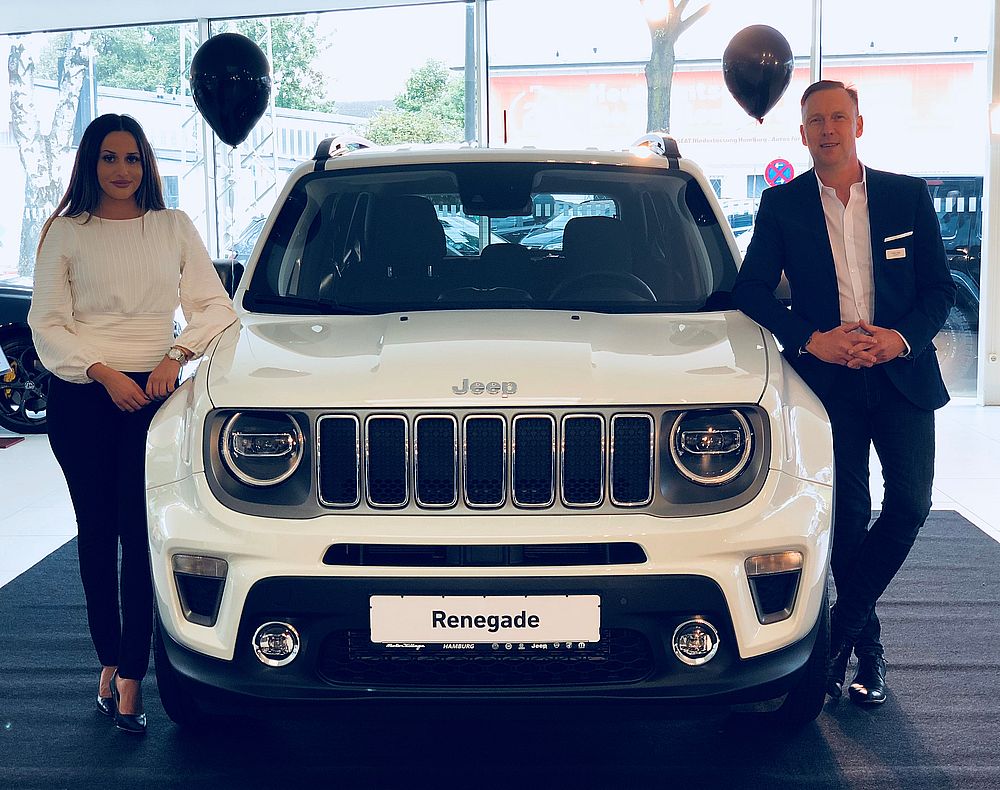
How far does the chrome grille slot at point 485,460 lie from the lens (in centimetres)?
242

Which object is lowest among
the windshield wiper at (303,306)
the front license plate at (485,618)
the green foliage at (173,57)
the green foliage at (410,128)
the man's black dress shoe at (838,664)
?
the man's black dress shoe at (838,664)

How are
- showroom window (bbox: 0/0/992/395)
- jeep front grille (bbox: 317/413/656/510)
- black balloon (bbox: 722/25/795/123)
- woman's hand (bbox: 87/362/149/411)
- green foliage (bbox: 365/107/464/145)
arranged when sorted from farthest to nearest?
green foliage (bbox: 365/107/464/145), showroom window (bbox: 0/0/992/395), black balloon (bbox: 722/25/795/123), woman's hand (bbox: 87/362/149/411), jeep front grille (bbox: 317/413/656/510)

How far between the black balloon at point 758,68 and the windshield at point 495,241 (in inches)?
185

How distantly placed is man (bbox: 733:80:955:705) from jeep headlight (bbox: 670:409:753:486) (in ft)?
1.94

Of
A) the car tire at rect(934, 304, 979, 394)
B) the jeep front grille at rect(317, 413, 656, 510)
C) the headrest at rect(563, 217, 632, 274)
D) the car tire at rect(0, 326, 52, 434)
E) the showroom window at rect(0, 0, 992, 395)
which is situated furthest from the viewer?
the car tire at rect(934, 304, 979, 394)

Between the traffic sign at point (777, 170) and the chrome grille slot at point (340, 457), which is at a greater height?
the traffic sign at point (777, 170)

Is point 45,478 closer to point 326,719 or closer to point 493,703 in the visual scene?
point 326,719

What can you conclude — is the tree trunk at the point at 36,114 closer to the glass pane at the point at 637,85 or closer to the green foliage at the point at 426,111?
the green foliage at the point at 426,111

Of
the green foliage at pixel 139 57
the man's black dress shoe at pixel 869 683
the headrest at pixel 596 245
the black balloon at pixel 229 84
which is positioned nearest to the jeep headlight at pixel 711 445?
the headrest at pixel 596 245

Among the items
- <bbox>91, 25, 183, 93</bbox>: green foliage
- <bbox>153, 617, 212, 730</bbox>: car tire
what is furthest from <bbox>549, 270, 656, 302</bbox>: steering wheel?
<bbox>91, 25, 183, 93</bbox>: green foliage

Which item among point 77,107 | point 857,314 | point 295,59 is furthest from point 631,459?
point 77,107

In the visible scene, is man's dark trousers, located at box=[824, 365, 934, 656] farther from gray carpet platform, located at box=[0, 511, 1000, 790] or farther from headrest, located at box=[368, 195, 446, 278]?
headrest, located at box=[368, 195, 446, 278]

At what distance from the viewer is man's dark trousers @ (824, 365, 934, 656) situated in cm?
306

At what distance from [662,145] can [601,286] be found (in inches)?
25.9
